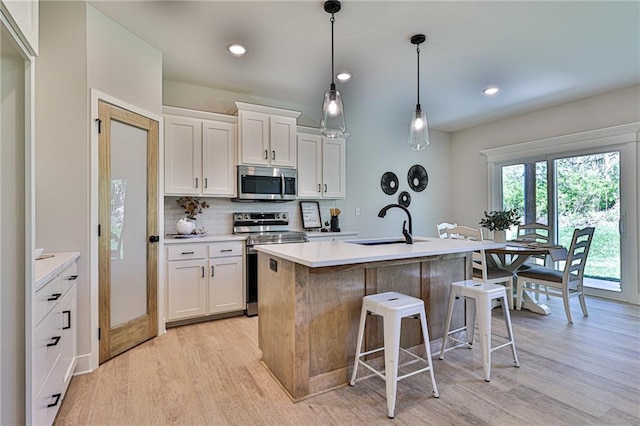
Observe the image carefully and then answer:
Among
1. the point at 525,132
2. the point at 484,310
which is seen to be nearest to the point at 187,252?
the point at 484,310

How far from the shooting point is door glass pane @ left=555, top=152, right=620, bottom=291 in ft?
13.4

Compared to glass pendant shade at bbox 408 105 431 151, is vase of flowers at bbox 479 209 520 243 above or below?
below

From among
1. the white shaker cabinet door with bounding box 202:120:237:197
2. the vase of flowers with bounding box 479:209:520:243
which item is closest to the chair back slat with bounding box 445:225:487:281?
the vase of flowers with bounding box 479:209:520:243

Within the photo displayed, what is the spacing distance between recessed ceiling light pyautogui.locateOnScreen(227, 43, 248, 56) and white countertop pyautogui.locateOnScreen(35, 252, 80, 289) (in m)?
2.16

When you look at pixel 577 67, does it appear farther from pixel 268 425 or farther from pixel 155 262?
pixel 155 262

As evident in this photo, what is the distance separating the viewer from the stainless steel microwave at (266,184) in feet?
12.4

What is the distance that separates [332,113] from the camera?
99.0 inches

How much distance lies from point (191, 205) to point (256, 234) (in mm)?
826

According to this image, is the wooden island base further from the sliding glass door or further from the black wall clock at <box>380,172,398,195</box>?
the sliding glass door

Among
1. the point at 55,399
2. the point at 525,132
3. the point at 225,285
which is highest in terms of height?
the point at 525,132

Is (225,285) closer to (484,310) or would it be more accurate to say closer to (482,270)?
(484,310)

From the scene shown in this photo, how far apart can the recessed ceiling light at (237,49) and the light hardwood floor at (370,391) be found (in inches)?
107

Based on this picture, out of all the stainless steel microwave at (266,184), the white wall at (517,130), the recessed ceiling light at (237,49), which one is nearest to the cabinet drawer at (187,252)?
the stainless steel microwave at (266,184)

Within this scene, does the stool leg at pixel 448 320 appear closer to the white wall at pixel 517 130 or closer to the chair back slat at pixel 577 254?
the chair back slat at pixel 577 254
